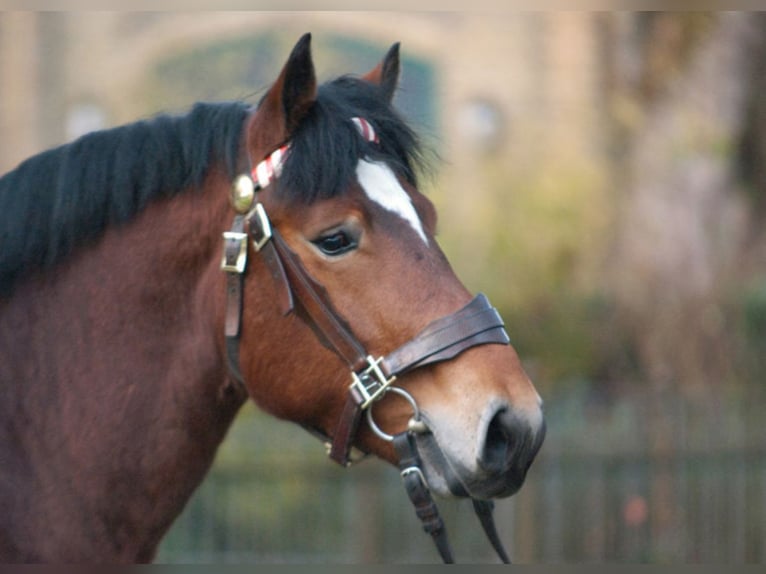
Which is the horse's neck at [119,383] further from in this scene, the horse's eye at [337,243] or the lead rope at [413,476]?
the lead rope at [413,476]

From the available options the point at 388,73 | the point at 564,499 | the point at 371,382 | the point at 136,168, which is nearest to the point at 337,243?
the point at 371,382

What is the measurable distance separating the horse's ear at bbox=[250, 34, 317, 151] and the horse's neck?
26cm

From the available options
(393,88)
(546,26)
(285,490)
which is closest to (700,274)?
(285,490)

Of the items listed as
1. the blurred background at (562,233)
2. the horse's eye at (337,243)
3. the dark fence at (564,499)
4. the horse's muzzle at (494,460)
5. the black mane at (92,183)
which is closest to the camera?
the horse's muzzle at (494,460)

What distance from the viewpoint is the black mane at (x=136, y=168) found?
2.74 m

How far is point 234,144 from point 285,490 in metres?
5.61

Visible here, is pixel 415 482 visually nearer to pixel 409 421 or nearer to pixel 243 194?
pixel 409 421

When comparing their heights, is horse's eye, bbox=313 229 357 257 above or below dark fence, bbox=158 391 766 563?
above

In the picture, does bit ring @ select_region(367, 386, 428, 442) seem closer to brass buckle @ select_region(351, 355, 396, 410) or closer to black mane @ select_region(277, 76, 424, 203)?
brass buckle @ select_region(351, 355, 396, 410)

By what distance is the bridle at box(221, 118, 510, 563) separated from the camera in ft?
8.42

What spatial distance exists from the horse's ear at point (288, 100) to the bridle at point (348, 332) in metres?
0.06

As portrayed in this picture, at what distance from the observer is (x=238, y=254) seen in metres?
2.71

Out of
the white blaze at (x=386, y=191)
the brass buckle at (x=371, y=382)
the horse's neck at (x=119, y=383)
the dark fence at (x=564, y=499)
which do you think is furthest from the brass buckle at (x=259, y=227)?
the dark fence at (x=564, y=499)

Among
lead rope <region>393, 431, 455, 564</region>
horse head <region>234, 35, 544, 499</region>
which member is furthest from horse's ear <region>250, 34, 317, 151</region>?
lead rope <region>393, 431, 455, 564</region>
